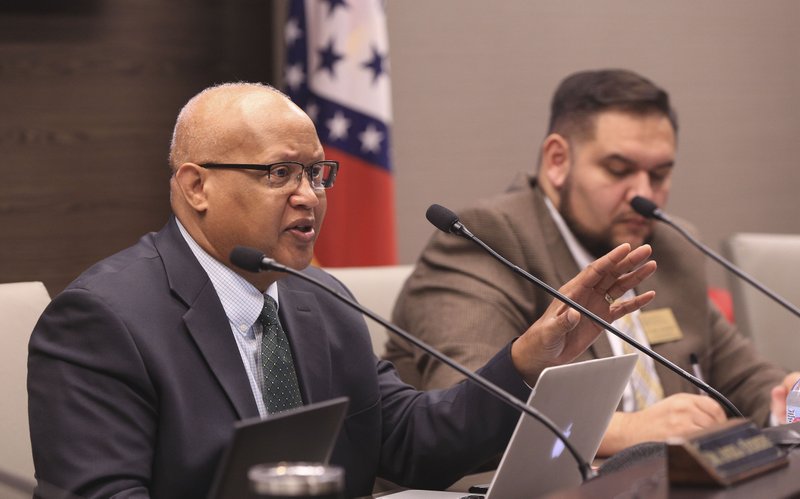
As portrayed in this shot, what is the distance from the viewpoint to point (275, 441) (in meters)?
1.35

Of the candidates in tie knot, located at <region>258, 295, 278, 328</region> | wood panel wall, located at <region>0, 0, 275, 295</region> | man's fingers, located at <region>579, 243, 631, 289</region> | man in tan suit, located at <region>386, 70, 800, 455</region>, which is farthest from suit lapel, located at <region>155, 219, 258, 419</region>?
wood panel wall, located at <region>0, 0, 275, 295</region>

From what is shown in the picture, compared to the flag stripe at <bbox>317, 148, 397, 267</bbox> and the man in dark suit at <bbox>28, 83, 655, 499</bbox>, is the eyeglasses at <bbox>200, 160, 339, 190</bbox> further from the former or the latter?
the flag stripe at <bbox>317, 148, 397, 267</bbox>

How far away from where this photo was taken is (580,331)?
1935 millimetres

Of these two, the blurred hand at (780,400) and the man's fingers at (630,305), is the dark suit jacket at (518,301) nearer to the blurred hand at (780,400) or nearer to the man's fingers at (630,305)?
the blurred hand at (780,400)

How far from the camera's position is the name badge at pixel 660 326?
297cm

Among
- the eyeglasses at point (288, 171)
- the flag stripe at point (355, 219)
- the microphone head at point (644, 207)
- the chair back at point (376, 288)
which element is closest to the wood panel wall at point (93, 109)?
the flag stripe at point (355, 219)

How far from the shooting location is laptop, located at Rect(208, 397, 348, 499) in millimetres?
1292

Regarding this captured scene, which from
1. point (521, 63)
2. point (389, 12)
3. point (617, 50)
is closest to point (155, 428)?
point (389, 12)

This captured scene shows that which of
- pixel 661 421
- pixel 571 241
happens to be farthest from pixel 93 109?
pixel 661 421

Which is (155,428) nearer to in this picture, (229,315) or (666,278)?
(229,315)

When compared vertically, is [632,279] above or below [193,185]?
below

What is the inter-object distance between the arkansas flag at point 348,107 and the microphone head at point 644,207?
116 cm

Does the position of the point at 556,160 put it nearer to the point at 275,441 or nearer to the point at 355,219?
the point at 355,219

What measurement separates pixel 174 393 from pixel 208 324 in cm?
15
